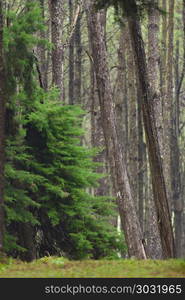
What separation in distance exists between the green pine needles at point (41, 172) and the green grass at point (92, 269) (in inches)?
91.7

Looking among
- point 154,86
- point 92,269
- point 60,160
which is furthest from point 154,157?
point 154,86

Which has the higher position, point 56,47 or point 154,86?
point 56,47

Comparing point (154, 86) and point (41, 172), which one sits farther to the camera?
point (154, 86)

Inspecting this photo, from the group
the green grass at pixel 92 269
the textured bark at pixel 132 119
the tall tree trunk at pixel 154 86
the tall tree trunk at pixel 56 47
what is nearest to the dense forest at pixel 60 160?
the green grass at pixel 92 269

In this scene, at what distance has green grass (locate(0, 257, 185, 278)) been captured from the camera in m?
7.39

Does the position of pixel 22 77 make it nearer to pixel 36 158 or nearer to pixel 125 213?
pixel 36 158

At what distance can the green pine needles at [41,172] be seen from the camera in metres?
11.0

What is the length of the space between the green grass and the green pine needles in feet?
7.64

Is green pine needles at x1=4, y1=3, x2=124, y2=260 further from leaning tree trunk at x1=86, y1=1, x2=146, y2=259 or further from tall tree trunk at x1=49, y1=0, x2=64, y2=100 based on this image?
tall tree trunk at x1=49, y1=0, x2=64, y2=100

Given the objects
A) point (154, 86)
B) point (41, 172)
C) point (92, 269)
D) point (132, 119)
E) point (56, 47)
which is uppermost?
point (56, 47)

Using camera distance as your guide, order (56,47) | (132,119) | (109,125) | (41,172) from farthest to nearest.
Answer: (132,119) < (56,47) < (109,125) < (41,172)

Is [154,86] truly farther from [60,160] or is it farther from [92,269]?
[92,269]

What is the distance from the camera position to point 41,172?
11859 millimetres

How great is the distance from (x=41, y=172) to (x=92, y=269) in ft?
13.7
